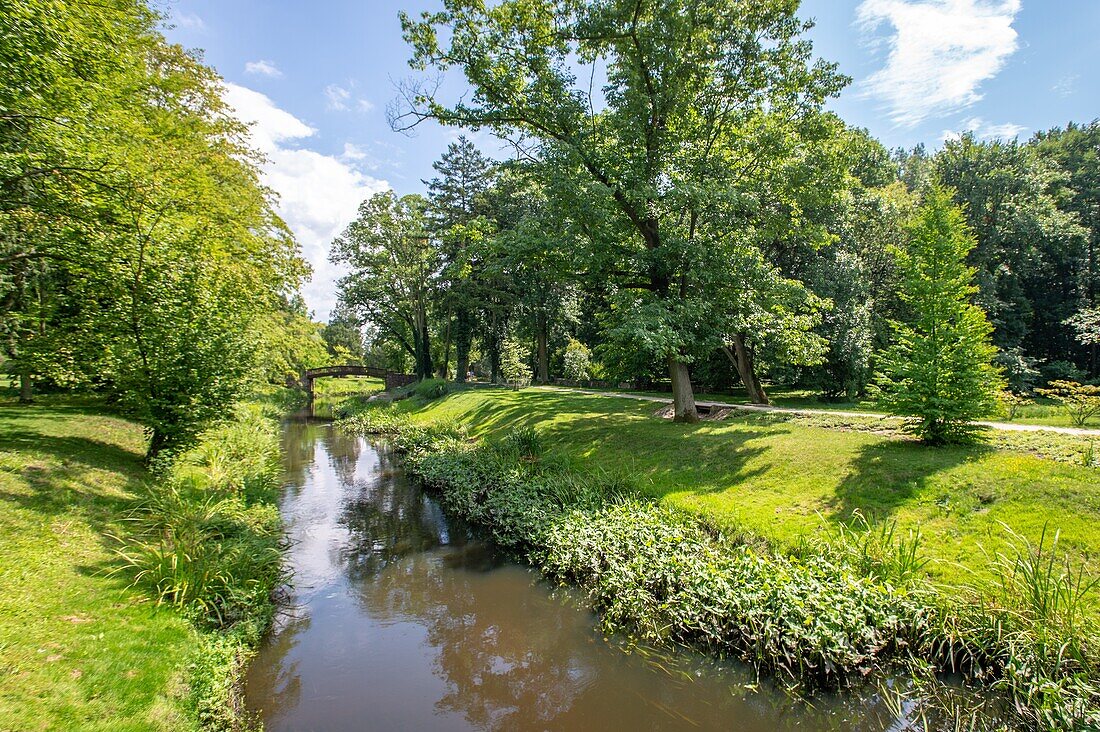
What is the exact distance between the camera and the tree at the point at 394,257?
36.6 meters

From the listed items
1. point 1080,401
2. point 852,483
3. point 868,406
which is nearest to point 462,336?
point 868,406

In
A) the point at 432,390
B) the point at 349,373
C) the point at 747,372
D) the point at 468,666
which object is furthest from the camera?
the point at 349,373

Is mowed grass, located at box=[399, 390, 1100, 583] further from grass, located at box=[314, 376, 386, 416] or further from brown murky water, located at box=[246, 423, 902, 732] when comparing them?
grass, located at box=[314, 376, 386, 416]

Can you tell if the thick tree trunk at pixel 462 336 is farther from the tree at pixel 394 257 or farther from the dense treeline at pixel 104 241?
A: the dense treeline at pixel 104 241

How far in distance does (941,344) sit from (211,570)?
511 inches

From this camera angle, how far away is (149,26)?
14.0 meters

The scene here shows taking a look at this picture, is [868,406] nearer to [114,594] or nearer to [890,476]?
[890,476]

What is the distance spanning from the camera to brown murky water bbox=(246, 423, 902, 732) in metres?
5.26

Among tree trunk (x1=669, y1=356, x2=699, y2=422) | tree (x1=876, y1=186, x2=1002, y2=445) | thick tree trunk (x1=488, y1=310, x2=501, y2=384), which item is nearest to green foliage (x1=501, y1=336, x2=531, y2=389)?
thick tree trunk (x1=488, y1=310, x2=501, y2=384)

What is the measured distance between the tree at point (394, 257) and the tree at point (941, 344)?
102ft

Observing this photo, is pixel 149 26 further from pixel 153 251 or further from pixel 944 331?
pixel 944 331

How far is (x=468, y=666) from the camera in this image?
6.40m

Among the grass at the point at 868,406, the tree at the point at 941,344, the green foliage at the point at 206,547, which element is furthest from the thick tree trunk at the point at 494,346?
the tree at the point at 941,344

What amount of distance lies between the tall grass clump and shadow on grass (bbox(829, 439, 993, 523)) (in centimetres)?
882
